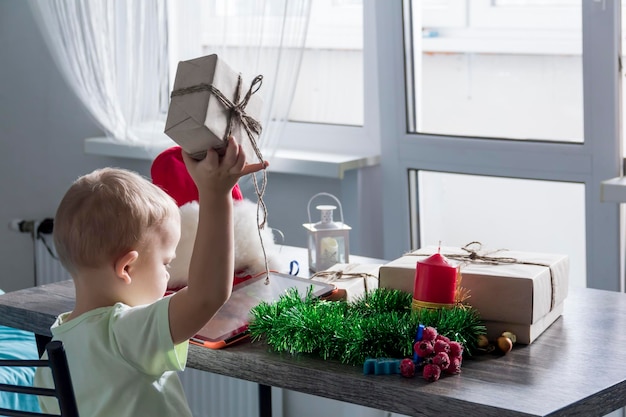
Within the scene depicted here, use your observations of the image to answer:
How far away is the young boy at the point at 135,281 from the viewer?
1.11 m

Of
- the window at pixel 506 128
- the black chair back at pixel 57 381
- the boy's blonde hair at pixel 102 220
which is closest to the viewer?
the black chair back at pixel 57 381

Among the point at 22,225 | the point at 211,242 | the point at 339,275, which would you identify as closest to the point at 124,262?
the point at 211,242

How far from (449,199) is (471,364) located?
130 centimetres

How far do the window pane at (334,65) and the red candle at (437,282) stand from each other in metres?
1.36

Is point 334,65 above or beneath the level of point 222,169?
above

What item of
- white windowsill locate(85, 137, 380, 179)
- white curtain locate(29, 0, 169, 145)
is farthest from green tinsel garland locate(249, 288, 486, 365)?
white curtain locate(29, 0, 169, 145)

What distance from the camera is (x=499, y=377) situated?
1271mm

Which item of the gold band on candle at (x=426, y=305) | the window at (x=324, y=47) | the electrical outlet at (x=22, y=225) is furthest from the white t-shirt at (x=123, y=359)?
the electrical outlet at (x=22, y=225)

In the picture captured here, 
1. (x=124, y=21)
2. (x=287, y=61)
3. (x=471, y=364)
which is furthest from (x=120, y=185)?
(x=124, y=21)

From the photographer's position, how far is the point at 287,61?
2.56 meters

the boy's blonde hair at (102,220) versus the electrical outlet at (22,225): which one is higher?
the boy's blonde hair at (102,220)

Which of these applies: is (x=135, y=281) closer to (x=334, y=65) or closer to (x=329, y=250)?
(x=329, y=250)

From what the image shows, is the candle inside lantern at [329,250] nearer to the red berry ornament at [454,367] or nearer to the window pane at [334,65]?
the red berry ornament at [454,367]

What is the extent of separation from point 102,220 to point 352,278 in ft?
2.00
